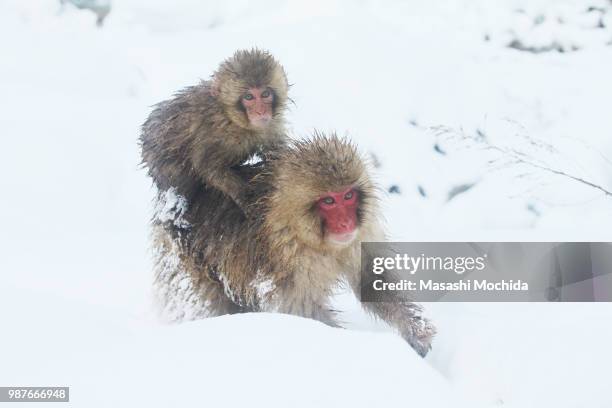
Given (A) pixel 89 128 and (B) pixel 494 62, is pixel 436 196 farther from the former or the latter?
(A) pixel 89 128

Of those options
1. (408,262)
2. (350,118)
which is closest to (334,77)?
(350,118)

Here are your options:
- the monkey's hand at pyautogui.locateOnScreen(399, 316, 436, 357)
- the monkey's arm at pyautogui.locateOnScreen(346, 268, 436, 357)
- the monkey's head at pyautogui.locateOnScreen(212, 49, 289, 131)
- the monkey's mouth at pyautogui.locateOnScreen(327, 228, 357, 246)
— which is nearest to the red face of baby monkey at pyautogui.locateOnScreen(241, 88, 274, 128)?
the monkey's head at pyautogui.locateOnScreen(212, 49, 289, 131)

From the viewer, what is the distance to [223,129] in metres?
3.13

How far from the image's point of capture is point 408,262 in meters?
3.21

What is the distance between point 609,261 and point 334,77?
7.59 ft

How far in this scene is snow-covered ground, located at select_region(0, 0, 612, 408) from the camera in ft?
7.02

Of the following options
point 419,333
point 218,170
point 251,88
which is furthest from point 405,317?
point 251,88

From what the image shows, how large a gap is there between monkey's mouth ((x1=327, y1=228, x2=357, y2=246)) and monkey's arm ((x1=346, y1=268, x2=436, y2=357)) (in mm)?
250

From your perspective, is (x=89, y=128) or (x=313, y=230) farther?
(x=89, y=128)

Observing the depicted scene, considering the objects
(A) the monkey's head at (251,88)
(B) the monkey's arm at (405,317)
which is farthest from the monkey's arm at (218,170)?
(B) the monkey's arm at (405,317)

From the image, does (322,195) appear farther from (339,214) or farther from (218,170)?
(218,170)

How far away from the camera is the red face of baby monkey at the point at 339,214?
9.30ft

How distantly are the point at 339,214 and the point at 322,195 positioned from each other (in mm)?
82

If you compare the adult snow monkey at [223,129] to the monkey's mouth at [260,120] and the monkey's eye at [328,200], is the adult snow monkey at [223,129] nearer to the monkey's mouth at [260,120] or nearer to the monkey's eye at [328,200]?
the monkey's mouth at [260,120]
